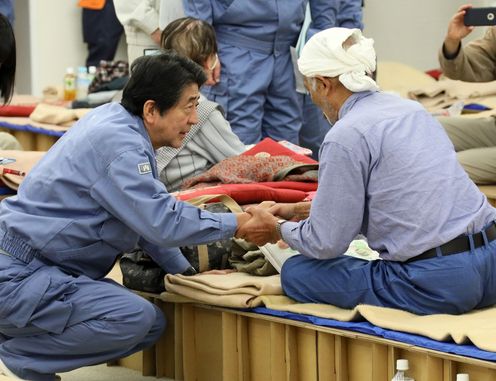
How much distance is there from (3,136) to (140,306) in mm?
2273

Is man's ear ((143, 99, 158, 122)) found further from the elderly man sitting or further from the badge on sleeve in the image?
the elderly man sitting

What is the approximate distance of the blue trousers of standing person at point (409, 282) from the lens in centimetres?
307

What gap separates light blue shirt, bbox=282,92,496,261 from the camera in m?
3.06

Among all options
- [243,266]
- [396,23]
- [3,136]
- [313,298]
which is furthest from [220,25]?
[396,23]

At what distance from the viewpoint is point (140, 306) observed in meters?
3.30

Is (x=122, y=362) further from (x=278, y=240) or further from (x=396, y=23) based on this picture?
(x=396, y=23)

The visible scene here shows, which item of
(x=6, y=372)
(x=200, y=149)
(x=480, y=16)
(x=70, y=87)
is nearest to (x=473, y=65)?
(x=480, y=16)

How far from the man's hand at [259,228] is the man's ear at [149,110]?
399 millimetres

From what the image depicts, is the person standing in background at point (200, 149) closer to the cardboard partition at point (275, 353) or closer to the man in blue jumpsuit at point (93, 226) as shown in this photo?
the cardboard partition at point (275, 353)

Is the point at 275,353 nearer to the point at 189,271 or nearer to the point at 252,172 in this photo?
the point at 189,271

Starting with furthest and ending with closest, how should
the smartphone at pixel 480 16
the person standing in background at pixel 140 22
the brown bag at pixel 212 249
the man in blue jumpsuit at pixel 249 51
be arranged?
the person standing in background at pixel 140 22, the man in blue jumpsuit at pixel 249 51, the smartphone at pixel 480 16, the brown bag at pixel 212 249

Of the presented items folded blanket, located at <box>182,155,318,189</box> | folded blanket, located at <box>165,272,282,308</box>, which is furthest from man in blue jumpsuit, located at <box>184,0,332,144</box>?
folded blanket, located at <box>165,272,282,308</box>

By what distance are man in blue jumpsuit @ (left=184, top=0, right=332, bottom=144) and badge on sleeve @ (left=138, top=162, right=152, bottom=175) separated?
2153mm

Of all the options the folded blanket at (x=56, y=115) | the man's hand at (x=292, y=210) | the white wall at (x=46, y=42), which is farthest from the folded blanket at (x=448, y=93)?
the man's hand at (x=292, y=210)
